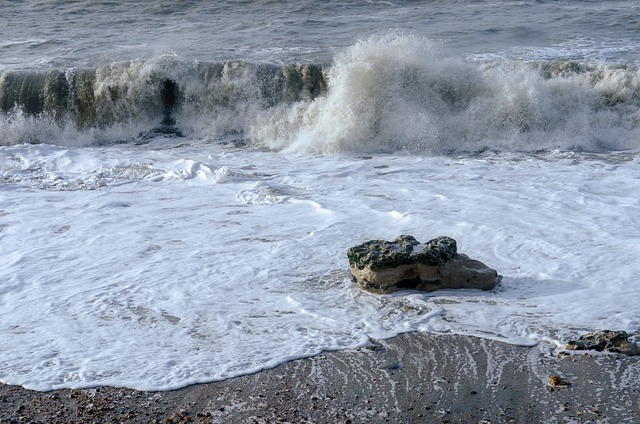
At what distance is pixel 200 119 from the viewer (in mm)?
13812

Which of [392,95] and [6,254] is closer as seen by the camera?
[6,254]

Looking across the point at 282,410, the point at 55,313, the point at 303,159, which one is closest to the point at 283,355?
the point at 282,410

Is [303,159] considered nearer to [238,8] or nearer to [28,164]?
[28,164]

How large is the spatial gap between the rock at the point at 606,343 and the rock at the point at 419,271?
1.03 m

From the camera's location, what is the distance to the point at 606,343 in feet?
17.2

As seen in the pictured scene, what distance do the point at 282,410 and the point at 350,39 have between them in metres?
12.8

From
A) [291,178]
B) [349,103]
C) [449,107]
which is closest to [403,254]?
[291,178]

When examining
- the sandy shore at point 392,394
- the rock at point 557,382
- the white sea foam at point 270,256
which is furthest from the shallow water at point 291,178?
the rock at point 557,382

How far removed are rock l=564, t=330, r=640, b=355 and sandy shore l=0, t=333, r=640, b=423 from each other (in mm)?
62

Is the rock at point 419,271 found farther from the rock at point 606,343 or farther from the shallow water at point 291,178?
the rock at point 606,343

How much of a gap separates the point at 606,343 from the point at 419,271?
1457 mm

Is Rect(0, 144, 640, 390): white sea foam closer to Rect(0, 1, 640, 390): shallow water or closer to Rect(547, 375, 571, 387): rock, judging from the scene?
Rect(0, 1, 640, 390): shallow water

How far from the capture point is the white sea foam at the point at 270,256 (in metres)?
5.53

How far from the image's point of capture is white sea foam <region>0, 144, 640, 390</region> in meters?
5.53
